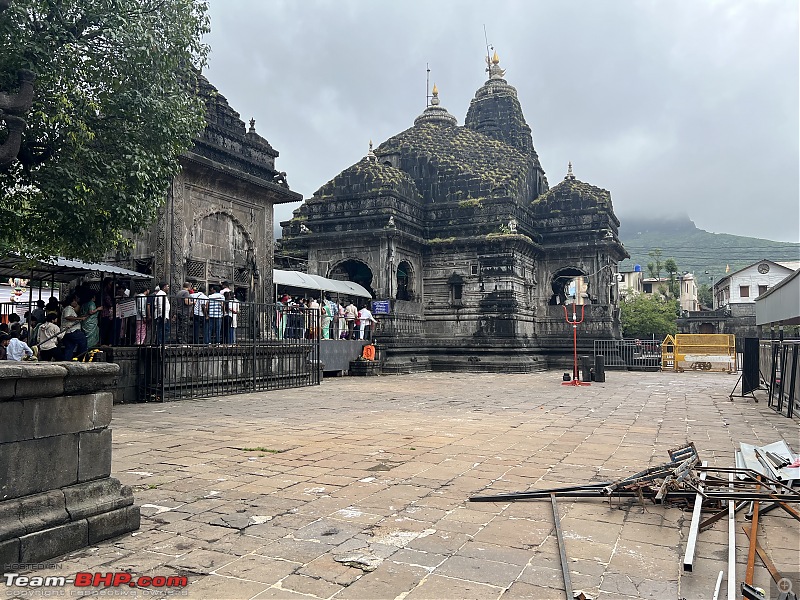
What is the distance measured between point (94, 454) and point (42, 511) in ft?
1.57

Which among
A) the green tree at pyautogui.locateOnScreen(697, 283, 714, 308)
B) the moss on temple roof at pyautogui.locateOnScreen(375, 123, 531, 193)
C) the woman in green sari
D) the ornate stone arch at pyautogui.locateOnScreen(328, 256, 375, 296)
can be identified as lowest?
the woman in green sari

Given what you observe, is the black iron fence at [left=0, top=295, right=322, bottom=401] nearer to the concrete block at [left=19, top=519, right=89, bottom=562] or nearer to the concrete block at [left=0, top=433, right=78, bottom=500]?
the concrete block at [left=0, top=433, right=78, bottom=500]

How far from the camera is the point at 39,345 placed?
11.3m

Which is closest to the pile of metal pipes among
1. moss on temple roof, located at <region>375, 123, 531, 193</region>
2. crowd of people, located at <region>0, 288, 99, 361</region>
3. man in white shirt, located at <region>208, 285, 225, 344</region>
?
crowd of people, located at <region>0, 288, 99, 361</region>

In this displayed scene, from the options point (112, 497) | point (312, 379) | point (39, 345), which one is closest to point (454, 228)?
point (312, 379)

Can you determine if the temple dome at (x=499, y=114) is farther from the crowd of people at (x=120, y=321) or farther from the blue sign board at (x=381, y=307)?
the crowd of people at (x=120, y=321)

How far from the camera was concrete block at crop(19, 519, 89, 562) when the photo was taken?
11.2 feet

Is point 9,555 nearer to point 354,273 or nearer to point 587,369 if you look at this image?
point 587,369

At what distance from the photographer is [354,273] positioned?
26391mm

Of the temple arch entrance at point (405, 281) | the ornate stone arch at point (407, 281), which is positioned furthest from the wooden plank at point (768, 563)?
the temple arch entrance at point (405, 281)

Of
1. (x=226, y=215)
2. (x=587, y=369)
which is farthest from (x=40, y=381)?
(x=587, y=369)

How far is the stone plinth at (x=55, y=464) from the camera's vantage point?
3.43 m

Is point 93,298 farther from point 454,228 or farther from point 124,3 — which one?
point 454,228

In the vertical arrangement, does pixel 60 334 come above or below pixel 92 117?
below
